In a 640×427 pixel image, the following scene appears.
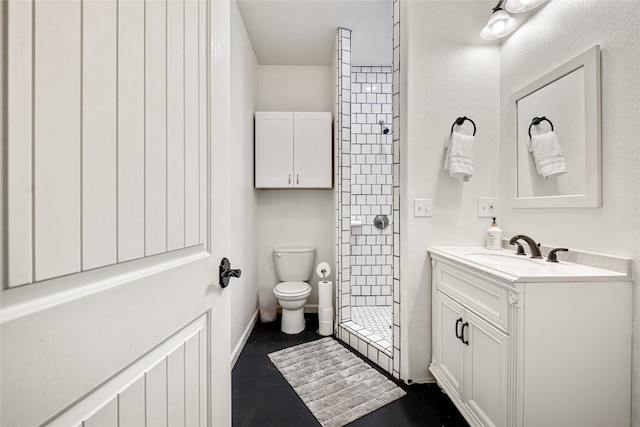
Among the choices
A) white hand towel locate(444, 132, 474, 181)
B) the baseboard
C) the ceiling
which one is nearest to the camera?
white hand towel locate(444, 132, 474, 181)

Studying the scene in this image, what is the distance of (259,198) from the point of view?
2957 millimetres

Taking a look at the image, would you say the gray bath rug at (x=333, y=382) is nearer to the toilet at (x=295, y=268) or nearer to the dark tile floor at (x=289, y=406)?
the dark tile floor at (x=289, y=406)

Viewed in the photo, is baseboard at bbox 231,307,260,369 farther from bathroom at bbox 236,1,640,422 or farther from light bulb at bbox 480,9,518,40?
light bulb at bbox 480,9,518,40

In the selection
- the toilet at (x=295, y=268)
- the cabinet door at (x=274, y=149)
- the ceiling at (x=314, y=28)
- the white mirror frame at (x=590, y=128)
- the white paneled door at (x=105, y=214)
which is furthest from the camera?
the cabinet door at (x=274, y=149)

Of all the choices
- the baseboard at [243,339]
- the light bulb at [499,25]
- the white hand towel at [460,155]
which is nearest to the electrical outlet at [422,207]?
the white hand towel at [460,155]

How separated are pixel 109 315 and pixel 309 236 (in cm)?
255

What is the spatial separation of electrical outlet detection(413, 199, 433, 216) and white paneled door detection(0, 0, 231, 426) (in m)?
1.33

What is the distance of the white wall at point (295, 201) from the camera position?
2980mm

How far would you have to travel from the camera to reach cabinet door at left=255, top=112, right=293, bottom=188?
2.71 meters

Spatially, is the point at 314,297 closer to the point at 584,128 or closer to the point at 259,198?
the point at 259,198

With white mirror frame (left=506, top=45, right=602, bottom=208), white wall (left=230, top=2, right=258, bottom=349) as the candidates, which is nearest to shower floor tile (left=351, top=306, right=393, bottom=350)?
white wall (left=230, top=2, right=258, bottom=349)

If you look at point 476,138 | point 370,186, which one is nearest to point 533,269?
point 476,138

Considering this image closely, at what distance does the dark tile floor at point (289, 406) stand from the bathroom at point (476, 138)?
15 cm

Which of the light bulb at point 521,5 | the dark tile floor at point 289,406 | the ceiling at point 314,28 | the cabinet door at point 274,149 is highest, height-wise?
the ceiling at point 314,28
